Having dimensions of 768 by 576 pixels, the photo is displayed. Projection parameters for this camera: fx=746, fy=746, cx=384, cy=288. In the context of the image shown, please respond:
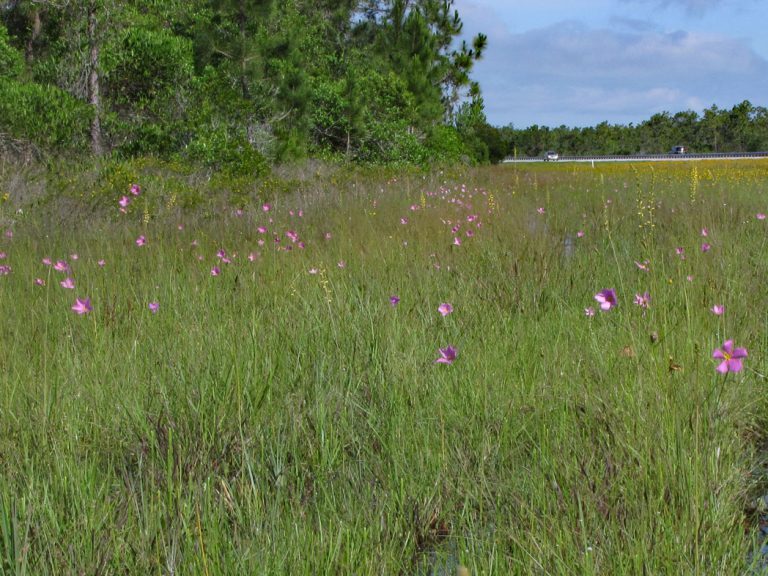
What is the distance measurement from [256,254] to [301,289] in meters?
1.01

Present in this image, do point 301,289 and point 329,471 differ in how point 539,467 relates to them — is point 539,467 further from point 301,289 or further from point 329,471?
point 301,289

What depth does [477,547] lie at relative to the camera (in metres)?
1.83

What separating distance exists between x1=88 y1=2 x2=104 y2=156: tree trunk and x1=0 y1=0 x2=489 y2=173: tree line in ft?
0.09

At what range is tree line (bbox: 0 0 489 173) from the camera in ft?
43.7

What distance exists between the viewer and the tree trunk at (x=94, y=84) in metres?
13.4

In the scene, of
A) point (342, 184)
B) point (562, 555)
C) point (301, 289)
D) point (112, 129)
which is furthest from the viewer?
point (112, 129)

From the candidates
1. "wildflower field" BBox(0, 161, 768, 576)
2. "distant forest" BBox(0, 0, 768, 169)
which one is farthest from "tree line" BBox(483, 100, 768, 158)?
"wildflower field" BBox(0, 161, 768, 576)

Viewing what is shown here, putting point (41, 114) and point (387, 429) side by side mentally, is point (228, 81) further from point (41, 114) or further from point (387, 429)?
point (387, 429)

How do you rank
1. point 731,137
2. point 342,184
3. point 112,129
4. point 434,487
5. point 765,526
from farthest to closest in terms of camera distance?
point 731,137 → point 112,129 → point 342,184 → point 765,526 → point 434,487

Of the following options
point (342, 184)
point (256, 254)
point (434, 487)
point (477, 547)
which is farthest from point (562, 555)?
point (342, 184)

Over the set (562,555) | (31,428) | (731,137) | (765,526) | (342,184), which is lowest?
(765,526)

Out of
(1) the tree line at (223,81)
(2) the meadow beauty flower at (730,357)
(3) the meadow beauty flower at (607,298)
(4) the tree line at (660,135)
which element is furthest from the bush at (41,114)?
(4) the tree line at (660,135)

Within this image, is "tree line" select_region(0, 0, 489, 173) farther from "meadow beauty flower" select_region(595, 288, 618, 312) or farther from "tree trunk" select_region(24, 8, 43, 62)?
"meadow beauty flower" select_region(595, 288, 618, 312)

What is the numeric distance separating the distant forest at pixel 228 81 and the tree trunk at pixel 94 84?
0.03m
